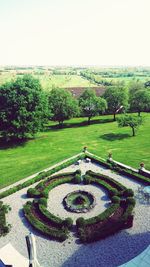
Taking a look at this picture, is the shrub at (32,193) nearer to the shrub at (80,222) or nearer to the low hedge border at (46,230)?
the low hedge border at (46,230)

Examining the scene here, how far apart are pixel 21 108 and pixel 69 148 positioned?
44.9 ft

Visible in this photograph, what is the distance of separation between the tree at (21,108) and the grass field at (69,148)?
12.6ft

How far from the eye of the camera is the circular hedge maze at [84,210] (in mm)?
28391

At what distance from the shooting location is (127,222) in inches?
1145

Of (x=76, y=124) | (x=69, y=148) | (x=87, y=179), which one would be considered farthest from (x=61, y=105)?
(x=87, y=179)

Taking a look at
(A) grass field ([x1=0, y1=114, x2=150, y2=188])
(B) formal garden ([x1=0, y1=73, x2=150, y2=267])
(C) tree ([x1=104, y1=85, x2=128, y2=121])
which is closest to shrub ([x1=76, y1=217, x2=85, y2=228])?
(B) formal garden ([x1=0, y1=73, x2=150, y2=267])

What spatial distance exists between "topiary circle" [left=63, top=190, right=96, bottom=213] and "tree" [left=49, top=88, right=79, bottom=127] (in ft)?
137

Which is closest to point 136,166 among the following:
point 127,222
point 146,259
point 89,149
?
point 89,149

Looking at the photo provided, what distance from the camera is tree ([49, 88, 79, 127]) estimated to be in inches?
2990

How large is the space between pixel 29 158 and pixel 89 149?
12.4m

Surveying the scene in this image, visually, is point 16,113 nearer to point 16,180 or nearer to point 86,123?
point 16,180

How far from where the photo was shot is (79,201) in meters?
34.4

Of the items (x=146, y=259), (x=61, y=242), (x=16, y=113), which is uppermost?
(x=16, y=113)

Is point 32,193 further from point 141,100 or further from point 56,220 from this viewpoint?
point 141,100
